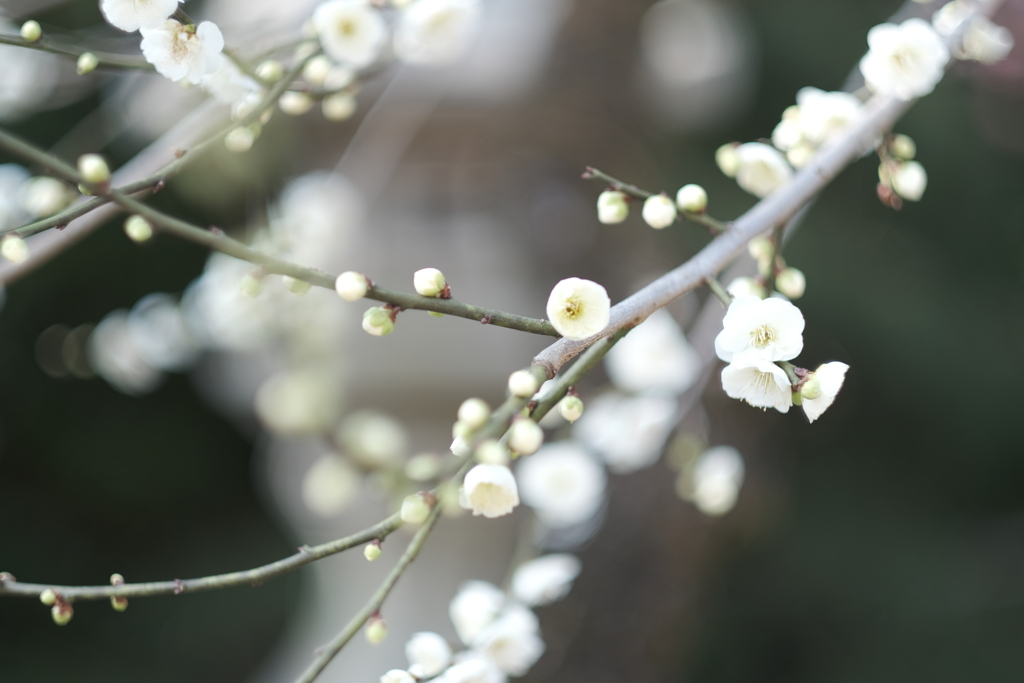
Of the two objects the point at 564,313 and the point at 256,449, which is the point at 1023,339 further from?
the point at 256,449

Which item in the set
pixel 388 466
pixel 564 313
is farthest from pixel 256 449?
pixel 564 313

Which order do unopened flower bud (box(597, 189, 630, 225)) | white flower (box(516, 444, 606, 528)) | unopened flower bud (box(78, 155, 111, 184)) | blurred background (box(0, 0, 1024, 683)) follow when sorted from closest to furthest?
unopened flower bud (box(78, 155, 111, 184))
unopened flower bud (box(597, 189, 630, 225))
white flower (box(516, 444, 606, 528))
blurred background (box(0, 0, 1024, 683))

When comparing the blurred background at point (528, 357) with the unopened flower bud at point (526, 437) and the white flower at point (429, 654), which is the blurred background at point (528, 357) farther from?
the unopened flower bud at point (526, 437)

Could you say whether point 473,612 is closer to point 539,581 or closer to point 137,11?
point 539,581

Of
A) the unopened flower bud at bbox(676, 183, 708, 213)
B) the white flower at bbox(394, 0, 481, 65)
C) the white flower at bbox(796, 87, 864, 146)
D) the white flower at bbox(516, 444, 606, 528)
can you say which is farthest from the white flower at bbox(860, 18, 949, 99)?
the white flower at bbox(516, 444, 606, 528)

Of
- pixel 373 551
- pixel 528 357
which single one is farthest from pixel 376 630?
pixel 528 357

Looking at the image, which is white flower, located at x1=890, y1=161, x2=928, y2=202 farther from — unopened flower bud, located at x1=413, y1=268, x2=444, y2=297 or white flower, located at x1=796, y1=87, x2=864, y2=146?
unopened flower bud, located at x1=413, y1=268, x2=444, y2=297
